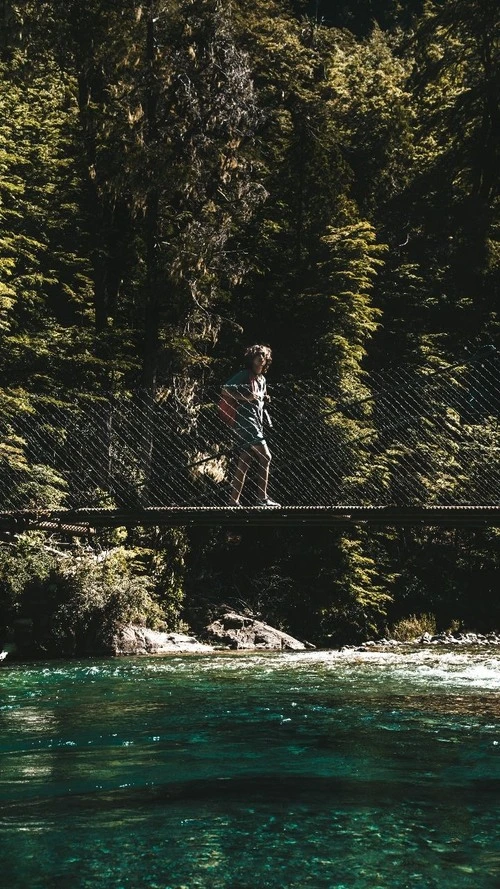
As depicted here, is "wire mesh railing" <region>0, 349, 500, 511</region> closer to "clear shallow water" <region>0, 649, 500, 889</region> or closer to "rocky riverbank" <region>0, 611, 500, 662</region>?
"rocky riverbank" <region>0, 611, 500, 662</region>

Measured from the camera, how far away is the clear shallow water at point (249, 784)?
16.2ft

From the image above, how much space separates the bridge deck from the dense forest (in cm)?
406

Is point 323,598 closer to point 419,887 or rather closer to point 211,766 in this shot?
point 211,766

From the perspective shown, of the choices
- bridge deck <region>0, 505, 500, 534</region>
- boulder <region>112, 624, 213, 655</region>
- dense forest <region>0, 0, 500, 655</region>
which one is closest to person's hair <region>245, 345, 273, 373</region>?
bridge deck <region>0, 505, 500, 534</region>

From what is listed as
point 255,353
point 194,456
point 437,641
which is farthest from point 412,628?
point 255,353

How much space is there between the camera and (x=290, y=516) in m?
10.5

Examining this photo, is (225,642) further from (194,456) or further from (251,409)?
(251,409)

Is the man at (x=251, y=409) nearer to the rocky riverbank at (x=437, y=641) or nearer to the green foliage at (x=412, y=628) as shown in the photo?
the rocky riverbank at (x=437, y=641)

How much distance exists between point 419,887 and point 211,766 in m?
2.59

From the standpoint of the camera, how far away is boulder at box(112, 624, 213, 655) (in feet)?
50.4

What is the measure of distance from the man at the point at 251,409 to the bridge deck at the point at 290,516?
31cm

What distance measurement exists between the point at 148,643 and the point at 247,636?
2.52m

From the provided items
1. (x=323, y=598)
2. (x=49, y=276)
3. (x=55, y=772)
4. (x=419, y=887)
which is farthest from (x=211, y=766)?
(x=49, y=276)

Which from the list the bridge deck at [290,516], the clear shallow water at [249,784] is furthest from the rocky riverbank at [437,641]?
the bridge deck at [290,516]
